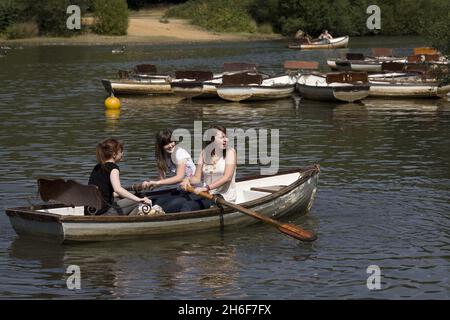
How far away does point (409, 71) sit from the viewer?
38.2m

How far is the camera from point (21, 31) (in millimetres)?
76625

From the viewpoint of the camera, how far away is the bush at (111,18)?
79.5 m

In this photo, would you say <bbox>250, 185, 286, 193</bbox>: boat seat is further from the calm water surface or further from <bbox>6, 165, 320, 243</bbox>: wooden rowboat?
the calm water surface

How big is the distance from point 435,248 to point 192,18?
76.7 metres

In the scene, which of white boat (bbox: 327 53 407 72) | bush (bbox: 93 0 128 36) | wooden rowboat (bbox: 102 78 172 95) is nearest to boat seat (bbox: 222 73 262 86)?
wooden rowboat (bbox: 102 78 172 95)

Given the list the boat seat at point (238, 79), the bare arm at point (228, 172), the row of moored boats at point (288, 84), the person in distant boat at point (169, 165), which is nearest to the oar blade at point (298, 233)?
the bare arm at point (228, 172)

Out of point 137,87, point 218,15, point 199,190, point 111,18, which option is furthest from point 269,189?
point 218,15

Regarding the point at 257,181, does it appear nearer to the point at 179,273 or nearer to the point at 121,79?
the point at 179,273

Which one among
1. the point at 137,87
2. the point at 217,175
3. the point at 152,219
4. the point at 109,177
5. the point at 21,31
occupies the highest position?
the point at 109,177

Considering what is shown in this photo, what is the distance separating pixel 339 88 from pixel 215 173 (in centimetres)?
1891

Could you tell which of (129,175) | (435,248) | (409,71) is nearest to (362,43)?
(409,71)

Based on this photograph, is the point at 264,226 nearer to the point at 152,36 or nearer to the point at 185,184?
the point at 185,184

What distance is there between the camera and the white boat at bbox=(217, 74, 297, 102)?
Result: 3456 centimetres

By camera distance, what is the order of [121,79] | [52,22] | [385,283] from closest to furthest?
[385,283]
[121,79]
[52,22]
